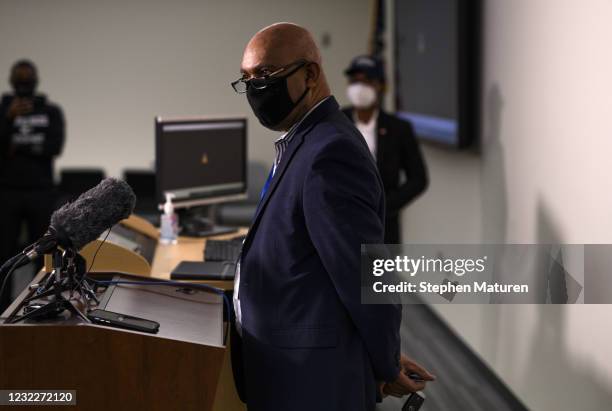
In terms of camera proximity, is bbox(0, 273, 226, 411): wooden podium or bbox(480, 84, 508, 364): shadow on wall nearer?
bbox(0, 273, 226, 411): wooden podium

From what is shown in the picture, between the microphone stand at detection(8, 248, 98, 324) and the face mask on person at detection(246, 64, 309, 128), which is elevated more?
the face mask on person at detection(246, 64, 309, 128)

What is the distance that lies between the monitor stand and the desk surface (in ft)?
0.17

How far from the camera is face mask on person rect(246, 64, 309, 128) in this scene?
1.96 m

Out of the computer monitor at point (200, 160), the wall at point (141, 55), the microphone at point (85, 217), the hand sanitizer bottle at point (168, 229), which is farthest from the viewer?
the wall at point (141, 55)

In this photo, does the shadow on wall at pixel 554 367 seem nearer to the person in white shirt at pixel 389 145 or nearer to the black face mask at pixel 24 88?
the person in white shirt at pixel 389 145

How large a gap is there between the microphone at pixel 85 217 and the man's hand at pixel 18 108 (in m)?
3.58

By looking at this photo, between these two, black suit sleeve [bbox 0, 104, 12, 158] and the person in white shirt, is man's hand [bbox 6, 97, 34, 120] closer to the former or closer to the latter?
black suit sleeve [bbox 0, 104, 12, 158]

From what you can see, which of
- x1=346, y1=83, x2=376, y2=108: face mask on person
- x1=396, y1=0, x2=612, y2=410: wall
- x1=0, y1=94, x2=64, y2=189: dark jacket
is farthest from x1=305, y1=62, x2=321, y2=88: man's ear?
x1=0, y1=94, x2=64, y2=189: dark jacket

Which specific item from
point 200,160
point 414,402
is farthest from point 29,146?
point 414,402

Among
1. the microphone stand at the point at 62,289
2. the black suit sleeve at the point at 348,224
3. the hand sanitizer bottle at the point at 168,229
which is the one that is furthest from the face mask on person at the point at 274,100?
the hand sanitizer bottle at the point at 168,229

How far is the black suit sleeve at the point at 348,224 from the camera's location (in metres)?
1.74

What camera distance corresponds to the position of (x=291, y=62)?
6.37 feet

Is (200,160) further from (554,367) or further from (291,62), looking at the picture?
(291,62)

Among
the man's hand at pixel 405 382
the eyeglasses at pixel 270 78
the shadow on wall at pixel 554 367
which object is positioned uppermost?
the eyeglasses at pixel 270 78
